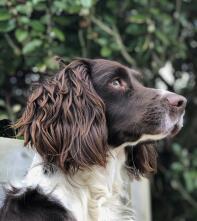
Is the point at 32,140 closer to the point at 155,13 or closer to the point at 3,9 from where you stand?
the point at 3,9

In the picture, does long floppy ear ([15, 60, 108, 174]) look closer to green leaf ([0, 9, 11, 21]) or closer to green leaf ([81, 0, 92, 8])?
green leaf ([81, 0, 92, 8])

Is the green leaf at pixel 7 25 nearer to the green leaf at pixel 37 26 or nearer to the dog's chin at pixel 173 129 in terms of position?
the green leaf at pixel 37 26

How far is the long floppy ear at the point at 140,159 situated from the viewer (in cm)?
378

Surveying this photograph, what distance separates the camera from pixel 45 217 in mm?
3279

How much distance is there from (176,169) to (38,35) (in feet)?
6.26

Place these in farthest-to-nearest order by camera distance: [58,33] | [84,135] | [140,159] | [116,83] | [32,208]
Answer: [58,33] → [140,159] → [116,83] → [84,135] → [32,208]

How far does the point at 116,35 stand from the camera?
5461mm

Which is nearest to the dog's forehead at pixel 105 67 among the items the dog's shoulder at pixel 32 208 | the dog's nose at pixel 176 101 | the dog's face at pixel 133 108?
the dog's face at pixel 133 108

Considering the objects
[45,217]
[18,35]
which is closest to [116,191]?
[45,217]

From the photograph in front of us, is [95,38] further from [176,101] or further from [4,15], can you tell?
[176,101]

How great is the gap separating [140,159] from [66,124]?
58cm

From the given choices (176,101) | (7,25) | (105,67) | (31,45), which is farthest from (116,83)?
(7,25)

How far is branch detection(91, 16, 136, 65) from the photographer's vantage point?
17.7ft

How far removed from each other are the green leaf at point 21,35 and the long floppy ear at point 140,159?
1566 millimetres
